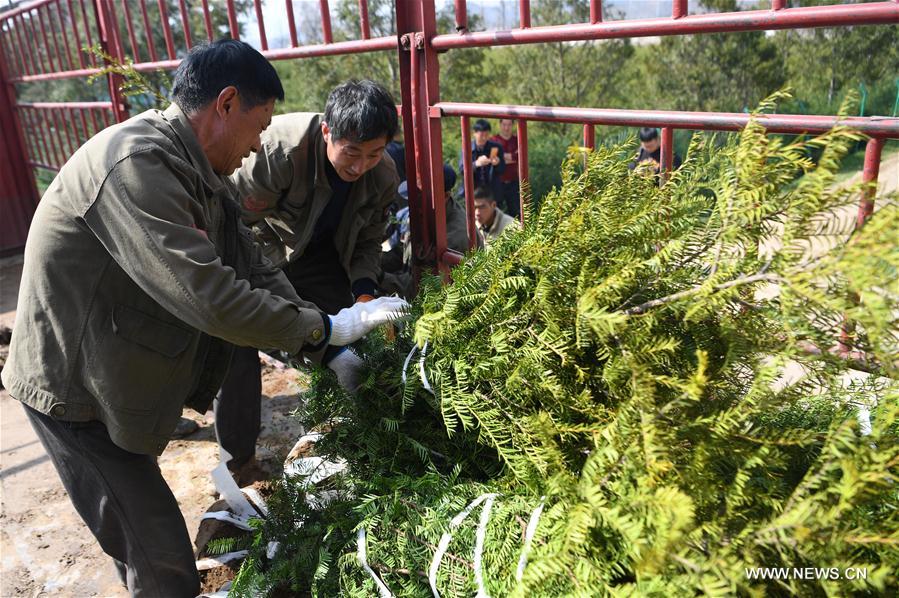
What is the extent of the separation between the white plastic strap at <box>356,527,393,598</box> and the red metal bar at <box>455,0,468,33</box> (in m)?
1.60

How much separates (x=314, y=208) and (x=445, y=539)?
193 centimetres

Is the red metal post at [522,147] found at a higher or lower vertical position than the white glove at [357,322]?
higher

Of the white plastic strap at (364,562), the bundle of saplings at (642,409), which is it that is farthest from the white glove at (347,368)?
the white plastic strap at (364,562)

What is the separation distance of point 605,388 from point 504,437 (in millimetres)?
219

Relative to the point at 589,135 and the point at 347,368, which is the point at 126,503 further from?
the point at 589,135

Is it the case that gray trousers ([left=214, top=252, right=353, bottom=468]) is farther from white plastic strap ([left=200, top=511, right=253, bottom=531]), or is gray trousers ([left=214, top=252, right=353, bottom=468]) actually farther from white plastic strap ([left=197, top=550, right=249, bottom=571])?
white plastic strap ([left=197, top=550, right=249, bottom=571])

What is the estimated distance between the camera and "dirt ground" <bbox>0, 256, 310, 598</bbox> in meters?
2.48

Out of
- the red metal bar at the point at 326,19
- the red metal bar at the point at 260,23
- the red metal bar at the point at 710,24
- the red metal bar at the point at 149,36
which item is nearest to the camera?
the red metal bar at the point at 710,24

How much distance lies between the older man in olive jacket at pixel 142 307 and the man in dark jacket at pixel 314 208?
2.14 feet

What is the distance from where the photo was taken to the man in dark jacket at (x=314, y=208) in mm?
2564

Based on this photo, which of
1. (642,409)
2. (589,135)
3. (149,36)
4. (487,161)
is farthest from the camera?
(487,161)

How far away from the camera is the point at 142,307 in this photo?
1.82 m

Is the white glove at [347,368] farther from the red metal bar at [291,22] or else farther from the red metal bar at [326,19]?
the red metal bar at [291,22]

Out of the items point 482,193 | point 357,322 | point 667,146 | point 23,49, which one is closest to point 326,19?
point 482,193
